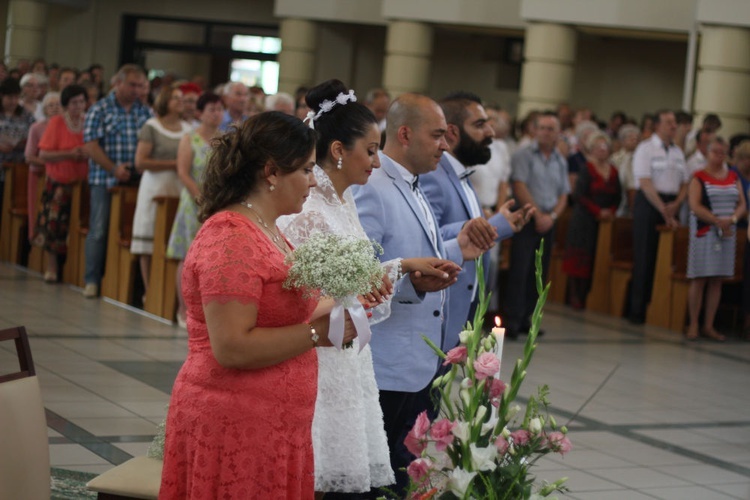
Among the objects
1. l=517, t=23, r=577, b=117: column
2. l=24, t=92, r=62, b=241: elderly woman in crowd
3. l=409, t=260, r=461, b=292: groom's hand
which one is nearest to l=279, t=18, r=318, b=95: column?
l=517, t=23, r=577, b=117: column

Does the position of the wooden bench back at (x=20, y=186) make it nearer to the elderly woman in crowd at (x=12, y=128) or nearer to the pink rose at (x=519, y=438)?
the elderly woman in crowd at (x=12, y=128)

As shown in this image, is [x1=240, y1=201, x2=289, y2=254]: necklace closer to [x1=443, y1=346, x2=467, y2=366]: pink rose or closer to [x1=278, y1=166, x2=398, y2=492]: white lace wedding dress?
[x1=278, y1=166, x2=398, y2=492]: white lace wedding dress

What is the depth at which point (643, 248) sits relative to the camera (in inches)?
463

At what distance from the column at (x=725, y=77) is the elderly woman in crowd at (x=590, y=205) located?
4.18 metres

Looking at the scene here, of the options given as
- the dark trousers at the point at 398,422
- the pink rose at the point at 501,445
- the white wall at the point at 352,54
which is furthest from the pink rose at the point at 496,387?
the white wall at the point at 352,54

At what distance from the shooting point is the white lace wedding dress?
3867mm

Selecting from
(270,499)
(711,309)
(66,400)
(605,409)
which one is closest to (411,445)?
(270,499)

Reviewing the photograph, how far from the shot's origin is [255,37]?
25297 millimetres

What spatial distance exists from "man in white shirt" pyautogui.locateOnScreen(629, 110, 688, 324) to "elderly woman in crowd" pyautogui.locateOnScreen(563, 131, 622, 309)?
1.59 ft

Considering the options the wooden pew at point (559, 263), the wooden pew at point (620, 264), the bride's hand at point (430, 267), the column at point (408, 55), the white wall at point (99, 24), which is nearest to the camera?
the bride's hand at point (430, 267)

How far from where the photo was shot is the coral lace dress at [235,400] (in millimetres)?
3178

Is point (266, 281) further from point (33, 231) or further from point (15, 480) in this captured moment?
point (33, 231)

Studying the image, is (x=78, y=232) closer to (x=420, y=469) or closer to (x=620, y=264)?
(x=620, y=264)

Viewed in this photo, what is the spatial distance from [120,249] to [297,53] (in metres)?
12.4
